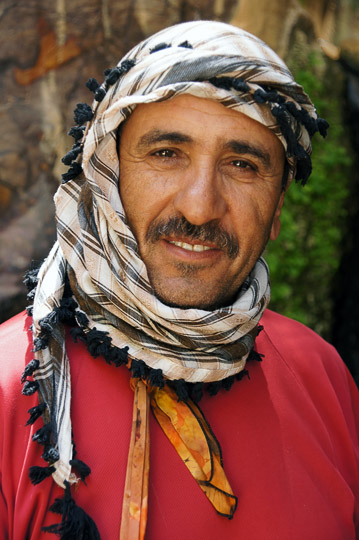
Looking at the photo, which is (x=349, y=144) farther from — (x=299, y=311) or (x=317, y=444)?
(x=317, y=444)

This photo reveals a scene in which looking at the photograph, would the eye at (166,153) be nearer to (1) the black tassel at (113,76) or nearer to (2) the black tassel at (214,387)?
(1) the black tassel at (113,76)

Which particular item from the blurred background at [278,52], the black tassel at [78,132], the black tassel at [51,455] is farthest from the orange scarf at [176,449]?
the blurred background at [278,52]

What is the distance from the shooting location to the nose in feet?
6.51

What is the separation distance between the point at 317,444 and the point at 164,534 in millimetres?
671

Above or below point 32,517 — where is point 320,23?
above

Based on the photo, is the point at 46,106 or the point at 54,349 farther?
the point at 46,106

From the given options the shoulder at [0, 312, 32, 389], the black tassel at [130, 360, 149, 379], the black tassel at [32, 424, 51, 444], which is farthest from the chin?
the black tassel at [32, 424, 51, 444]

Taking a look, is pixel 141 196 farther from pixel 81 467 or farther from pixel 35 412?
pixel 81 467

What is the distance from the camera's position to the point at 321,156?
16.6 ft

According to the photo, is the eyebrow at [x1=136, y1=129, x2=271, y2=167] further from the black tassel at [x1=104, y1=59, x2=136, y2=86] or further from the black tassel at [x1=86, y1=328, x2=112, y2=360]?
the black tassel at [x1=86, y1=328, x2=112, y2=360]

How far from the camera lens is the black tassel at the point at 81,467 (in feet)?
5.78

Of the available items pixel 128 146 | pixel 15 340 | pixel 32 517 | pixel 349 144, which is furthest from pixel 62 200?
pixel 349 144

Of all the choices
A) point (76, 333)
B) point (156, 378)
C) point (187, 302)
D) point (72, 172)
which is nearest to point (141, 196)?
point (72, 172)

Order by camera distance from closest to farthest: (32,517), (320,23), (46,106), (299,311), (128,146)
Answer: (32,517) < (128,146) < (46,106) < (299,311) < (320,23)
